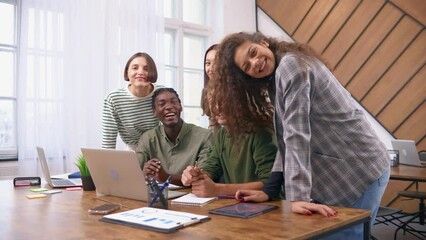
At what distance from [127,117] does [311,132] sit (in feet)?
5.16

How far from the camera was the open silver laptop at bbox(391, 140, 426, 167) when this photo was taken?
3.84m

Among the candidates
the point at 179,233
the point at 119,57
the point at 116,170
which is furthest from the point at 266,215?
the point at 119,57

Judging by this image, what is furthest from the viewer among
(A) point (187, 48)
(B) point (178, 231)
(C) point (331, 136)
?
(A) point (187, 48)

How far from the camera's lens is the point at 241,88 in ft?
5.84

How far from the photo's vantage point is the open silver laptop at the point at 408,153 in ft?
12.6

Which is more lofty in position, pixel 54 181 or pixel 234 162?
pixel 234 162

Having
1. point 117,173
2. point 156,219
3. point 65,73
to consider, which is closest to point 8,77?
point 65,73

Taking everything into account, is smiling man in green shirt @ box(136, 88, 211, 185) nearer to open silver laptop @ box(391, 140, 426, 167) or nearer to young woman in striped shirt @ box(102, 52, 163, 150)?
young woman in striped shirt @ box(102, 52, 163, 150)

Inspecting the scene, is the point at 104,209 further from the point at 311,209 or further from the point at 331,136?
the point at 331,136

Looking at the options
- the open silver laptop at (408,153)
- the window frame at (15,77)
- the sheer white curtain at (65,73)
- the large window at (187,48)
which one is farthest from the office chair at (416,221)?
the window frame at (15,77)

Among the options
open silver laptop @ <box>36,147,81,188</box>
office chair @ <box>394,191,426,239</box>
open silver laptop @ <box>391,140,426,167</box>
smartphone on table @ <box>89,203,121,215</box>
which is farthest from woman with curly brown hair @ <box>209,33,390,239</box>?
office chair @ <box>394,191,426,239</box>

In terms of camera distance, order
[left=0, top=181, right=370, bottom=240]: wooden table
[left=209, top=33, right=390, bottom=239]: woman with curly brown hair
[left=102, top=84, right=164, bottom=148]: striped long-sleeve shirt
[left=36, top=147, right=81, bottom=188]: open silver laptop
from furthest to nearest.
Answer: [left=102, top=84, right=164, bottom=148]: striped long-sleeve shirt < [left=36, top=147, right=81, bottom=188]: open silver laptop < [left=209, top=33, right=390, bottom=239]: woman with curly brown hair < [left=0, top=181, right=370, bottom=240]: wooden table

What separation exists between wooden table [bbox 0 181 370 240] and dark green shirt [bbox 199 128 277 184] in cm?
26

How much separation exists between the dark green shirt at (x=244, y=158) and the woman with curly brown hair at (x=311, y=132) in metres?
0.20
